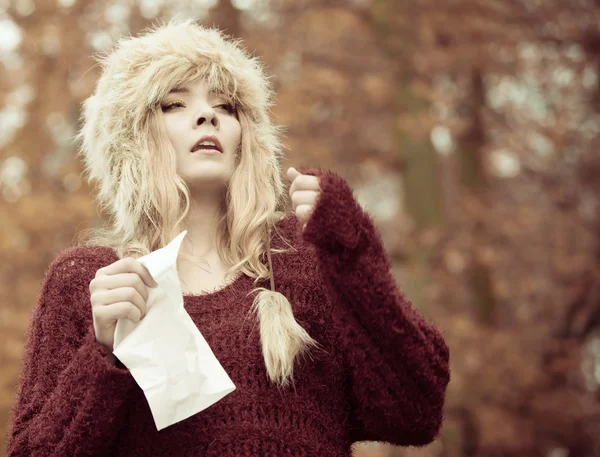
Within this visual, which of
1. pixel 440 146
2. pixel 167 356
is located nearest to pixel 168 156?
pixel 167 356

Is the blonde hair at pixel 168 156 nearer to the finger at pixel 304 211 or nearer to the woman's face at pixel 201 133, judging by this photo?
the woman's face at pixel 201 133

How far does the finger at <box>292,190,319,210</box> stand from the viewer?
2061 millimetres

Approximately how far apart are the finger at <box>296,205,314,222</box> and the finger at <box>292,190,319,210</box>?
0.04ft

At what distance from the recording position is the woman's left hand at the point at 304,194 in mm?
2059

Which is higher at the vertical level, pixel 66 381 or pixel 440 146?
pixel 66 381

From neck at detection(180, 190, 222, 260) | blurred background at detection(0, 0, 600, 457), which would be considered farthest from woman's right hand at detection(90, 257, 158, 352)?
blurred background at detection(0, 0, 600, 457)

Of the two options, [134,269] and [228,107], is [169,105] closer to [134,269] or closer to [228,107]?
[228,107]

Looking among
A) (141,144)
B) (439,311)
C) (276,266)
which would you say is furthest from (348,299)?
(439,311)

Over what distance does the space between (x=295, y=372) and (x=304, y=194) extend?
0.52m

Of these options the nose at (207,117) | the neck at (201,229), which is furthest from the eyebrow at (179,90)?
the neck at (201,229)

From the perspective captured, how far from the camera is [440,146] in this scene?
8.95 metres

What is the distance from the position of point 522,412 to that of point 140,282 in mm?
6651

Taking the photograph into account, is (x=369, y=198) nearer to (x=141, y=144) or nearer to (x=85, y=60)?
(x=85, y=60)

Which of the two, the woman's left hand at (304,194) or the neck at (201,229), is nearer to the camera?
the woman's left hand at (304,194)
